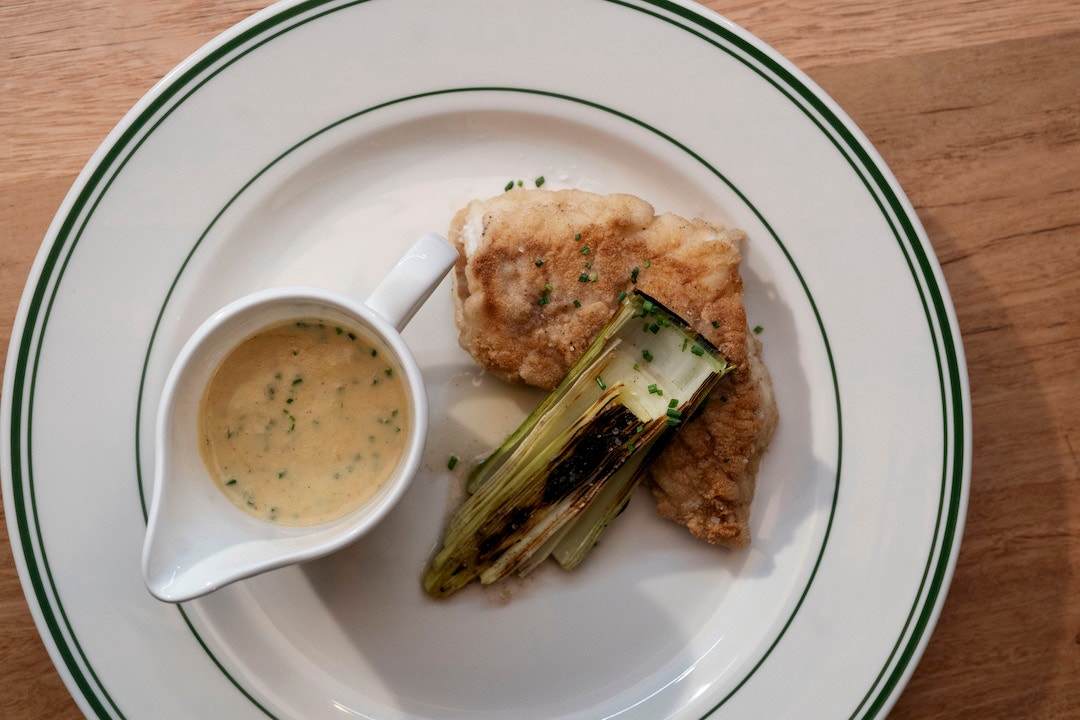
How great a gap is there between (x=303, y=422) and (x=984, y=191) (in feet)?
7.73

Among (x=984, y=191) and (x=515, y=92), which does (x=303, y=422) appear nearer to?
(x=515, y=92)

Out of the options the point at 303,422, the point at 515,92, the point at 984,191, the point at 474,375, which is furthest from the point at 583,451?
the point at 984,191

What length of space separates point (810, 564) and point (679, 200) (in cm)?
122

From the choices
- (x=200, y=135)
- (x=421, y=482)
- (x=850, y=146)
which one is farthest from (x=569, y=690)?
(x=200, y=135)

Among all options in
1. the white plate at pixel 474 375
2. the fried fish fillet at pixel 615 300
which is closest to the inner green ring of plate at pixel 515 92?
the white plate at pixel 474 375

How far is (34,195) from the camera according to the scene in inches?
99.7

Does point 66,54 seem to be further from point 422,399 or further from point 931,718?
point 931,718

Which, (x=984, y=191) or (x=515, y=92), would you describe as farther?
(x=984, y=191)

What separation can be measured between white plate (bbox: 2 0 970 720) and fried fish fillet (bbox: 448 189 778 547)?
0.15 meters

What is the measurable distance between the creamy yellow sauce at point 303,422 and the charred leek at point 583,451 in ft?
1.40

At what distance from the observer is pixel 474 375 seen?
2.48 metres

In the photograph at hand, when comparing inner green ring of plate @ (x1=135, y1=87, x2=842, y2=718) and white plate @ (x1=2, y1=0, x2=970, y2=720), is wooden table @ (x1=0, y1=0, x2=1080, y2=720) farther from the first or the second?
inner green ring of plate @ (x1=135, y1=87, x2=842, y2=718)

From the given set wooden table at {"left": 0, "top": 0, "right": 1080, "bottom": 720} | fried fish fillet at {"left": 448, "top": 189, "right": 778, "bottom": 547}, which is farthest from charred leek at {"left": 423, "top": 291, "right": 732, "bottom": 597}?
wooden table at {"left": 0, "top": 0, "right": 1080, "bottom": 720}

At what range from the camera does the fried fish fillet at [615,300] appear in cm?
231
